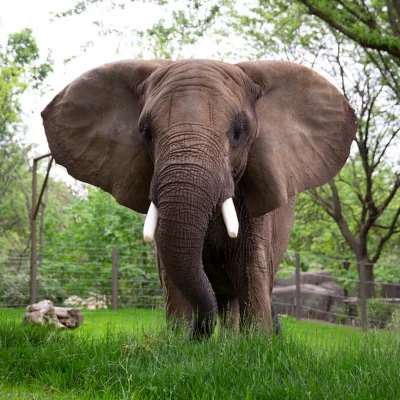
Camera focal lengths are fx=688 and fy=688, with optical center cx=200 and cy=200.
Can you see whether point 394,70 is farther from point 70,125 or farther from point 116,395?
point 116,395

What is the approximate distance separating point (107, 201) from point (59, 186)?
45.7 feet

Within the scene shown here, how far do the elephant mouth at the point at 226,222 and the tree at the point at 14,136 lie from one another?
45.8 feet

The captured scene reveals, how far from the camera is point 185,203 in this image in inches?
159

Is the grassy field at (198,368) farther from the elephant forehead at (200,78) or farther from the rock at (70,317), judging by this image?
the rock at (70,317)

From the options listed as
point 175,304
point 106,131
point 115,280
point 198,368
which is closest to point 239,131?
point 106,131

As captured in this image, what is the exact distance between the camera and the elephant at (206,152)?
13.5 ft

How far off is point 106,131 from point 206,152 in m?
1.28

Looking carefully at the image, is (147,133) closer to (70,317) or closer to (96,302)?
(70,317)

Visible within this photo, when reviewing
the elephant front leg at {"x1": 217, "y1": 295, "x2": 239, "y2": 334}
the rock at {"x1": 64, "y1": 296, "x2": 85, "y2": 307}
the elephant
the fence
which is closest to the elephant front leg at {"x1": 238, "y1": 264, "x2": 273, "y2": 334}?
the elephant

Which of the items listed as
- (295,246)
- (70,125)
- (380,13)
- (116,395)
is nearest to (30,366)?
(116,395)

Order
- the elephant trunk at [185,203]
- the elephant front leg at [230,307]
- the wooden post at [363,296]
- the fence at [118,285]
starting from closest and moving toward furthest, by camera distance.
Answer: the elephant trunk at [185,203]
the elephant front leg at [230,307]
the wooden post at [363,296]
the fence at [118,285]

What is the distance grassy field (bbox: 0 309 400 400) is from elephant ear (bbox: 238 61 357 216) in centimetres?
107

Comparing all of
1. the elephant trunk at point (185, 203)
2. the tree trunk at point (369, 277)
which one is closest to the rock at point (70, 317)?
the tree trunk at point (369, 277)

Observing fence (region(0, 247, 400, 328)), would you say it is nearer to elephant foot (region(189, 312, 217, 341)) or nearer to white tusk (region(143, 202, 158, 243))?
elephant foot (region(189, 312, 217, 341))
